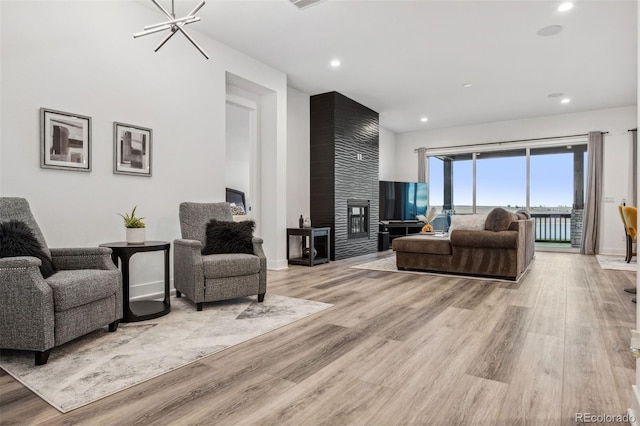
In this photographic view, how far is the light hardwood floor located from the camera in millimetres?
1532

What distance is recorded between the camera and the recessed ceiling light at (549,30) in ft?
13.0

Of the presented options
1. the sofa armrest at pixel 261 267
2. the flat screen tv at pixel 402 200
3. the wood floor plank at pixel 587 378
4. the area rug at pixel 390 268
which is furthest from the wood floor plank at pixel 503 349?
the flat screen tv at pixel 402 200

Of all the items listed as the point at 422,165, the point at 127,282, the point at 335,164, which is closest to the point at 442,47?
the point at 335,164

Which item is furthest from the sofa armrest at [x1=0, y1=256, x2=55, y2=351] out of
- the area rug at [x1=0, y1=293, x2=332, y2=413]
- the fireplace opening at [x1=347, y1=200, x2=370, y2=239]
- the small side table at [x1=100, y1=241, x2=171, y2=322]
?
the fireplace opening at [x1=347, y1=200, x2=370, y2=239]

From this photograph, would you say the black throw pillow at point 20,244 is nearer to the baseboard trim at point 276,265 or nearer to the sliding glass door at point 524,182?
the baseboard trim at point 276,265

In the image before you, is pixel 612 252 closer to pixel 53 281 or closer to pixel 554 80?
pixel 554 80

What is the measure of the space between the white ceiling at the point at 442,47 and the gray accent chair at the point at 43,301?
262 cm

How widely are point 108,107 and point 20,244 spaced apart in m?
1.51

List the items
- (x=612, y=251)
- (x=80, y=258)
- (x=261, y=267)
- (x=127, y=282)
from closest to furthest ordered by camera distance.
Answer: (x=80, y=258)
(x=127, y=282)
(x=261, y=267)
(x=612, y=251)

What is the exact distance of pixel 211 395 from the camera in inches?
66.6

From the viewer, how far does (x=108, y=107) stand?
326 cm

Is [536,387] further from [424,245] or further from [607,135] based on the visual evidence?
[607,135]

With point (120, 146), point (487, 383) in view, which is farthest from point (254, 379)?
point (120, 146)

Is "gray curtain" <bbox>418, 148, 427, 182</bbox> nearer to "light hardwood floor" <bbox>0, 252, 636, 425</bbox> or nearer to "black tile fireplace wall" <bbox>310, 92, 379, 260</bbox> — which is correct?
"black tile fireplace wall" <bbox>310, 92, 379, 260</bbox>
